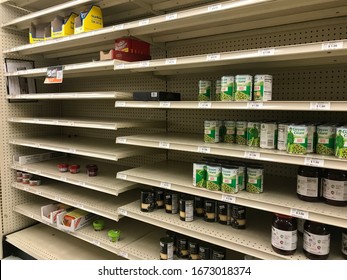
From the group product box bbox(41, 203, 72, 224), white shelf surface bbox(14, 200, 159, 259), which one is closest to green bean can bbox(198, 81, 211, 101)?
white shelf surface bbox(14, 200, 159, 259)

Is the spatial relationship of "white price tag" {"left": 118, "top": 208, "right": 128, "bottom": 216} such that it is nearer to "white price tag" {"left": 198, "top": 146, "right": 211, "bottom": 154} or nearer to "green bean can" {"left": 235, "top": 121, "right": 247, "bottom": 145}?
"white price tag" {"left": 198, "top": 146, "right": 211, "bottom": 154}

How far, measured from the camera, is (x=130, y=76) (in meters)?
2.59

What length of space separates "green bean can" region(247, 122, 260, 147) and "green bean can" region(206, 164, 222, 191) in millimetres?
235

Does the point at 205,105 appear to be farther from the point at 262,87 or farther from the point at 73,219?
the point at 73,219

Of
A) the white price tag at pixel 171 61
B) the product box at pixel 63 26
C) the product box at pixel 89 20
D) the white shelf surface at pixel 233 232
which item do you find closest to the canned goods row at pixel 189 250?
the white shelf surface at pixel 233 232

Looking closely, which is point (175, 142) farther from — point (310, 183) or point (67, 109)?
point (67, 109)

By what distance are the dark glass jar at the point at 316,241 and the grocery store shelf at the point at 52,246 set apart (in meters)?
1.68

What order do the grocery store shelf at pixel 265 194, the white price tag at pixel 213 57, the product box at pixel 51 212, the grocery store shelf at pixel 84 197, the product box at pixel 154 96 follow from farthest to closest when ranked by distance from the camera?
the product box at pixel 51 212
the grocery store shelf at pixel 84 197
the product box at pixel 154 96
the white price tag at pixel 213 57
the grocery store shelf at pixel 265 194

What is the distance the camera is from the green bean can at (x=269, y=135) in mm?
1409

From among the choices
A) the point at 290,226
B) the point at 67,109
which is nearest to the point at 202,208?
the point at 290,226

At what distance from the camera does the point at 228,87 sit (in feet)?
4.83

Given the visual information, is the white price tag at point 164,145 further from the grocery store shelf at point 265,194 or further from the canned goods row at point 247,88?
the canned goods row at point 247,88

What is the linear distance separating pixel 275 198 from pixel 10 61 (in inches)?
116

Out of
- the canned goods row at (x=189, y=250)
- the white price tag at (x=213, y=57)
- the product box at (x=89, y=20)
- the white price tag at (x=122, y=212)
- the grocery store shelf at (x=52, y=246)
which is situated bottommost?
the grocery store shelf at (x=52, y=246)
